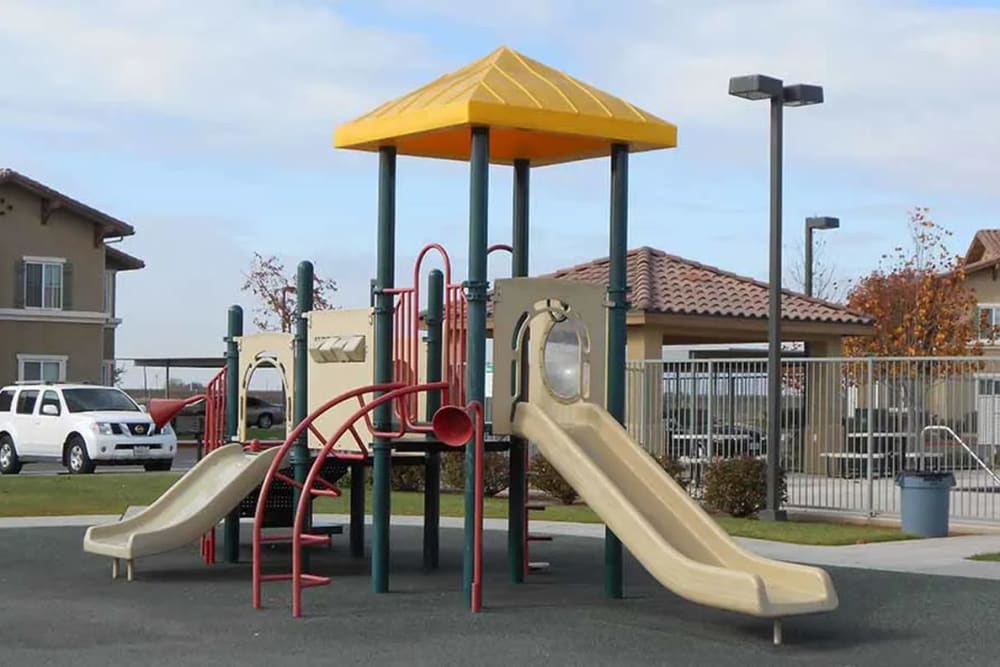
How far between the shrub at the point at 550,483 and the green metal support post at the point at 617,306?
9997 millimetres

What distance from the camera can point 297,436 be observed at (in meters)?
12.8

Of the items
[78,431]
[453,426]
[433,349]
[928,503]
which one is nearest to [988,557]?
[928,503]

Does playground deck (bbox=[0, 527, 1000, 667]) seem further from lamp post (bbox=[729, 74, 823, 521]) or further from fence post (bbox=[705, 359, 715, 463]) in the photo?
fence post (bbox=[705, 359, 715, 463])

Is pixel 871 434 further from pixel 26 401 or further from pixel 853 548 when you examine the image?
pixel 26 401

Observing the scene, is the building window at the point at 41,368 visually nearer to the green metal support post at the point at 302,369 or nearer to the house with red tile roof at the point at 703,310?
the house with red tile roof at the point at 703,310

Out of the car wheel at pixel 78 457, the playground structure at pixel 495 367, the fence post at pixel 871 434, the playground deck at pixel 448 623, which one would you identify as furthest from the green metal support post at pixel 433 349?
the car wheel at pixel 78 457

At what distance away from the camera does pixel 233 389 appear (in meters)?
15.6

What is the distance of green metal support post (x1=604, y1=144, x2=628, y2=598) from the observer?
12969 mm

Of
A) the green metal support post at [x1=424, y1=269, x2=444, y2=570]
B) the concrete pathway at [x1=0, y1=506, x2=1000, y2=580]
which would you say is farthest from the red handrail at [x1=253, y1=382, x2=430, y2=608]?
the concrete pathway at [x1=0, y1=506, x2=1000, y2=580]

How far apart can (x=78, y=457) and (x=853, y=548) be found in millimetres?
18738

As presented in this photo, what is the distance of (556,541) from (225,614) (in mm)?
6280

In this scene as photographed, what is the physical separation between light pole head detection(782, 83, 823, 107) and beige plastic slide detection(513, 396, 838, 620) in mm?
8607

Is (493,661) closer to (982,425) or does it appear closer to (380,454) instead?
(380,454)

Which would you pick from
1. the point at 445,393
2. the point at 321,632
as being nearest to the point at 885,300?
the point at 445,393
